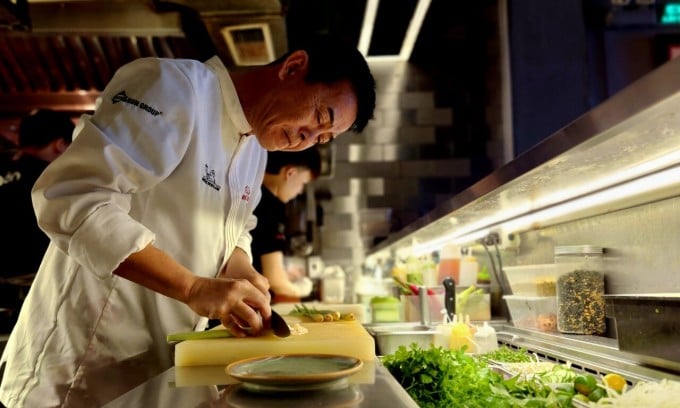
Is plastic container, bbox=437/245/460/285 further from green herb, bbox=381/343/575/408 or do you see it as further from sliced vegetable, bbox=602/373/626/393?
sliced vegetable, bbox=602/373/626/393

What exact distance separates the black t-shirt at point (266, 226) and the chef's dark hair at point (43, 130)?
1202mm

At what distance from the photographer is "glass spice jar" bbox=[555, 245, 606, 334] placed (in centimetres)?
184

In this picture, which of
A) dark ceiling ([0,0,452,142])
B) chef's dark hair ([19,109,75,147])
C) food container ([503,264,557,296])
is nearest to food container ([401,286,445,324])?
food container ([503,264,557,296])

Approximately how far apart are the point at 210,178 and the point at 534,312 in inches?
47.7

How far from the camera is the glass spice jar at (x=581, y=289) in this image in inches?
72.6

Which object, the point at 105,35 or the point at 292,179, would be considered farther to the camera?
the point at 292,179

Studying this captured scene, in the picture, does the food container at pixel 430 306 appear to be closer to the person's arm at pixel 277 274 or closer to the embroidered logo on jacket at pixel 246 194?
the embroidered logo on jacket at pixel 246 194

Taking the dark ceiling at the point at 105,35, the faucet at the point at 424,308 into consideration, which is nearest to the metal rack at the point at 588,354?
the faucet at the point at 424,308

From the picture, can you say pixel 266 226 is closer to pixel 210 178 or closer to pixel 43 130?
pixel 43 130

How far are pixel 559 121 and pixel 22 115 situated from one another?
365 centimetres

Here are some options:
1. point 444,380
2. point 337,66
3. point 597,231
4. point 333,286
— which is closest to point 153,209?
point 337,66

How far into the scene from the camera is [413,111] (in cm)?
581

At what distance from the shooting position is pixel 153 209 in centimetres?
171

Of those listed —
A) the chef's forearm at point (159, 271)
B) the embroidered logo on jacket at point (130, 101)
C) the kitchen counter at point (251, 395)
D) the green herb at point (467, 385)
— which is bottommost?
the green herb at point (467, 385)
